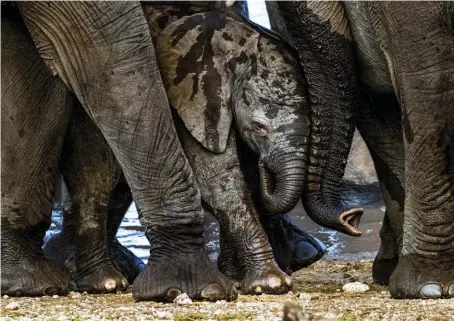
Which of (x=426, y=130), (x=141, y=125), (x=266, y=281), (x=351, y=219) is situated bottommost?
(x=266, y=281)

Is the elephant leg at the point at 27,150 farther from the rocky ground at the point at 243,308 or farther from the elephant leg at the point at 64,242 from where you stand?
the elephant leg at the point at 64,242

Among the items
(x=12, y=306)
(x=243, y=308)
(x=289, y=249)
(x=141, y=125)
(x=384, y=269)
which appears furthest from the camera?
(x=289, y=249)

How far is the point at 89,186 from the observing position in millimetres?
7543

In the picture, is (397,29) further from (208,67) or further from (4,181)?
(4,181)

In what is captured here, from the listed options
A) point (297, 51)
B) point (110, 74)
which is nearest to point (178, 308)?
point (110, 74)

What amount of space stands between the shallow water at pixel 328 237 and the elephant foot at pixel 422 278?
9.51 feet

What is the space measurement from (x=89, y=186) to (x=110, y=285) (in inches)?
20.5

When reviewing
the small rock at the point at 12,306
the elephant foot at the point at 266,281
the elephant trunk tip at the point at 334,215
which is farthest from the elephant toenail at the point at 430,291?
the small rock at the point at 12,306

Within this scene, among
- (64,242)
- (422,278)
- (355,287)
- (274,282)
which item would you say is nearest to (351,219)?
(355,287)

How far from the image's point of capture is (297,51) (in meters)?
7.18

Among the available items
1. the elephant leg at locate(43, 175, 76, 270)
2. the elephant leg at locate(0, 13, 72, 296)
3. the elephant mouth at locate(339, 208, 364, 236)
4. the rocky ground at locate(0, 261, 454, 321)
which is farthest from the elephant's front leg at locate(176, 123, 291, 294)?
the elephant leg at locate(43, 175, 76, 270)

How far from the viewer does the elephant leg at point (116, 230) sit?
313 inches

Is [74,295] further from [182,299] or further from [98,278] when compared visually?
[182,299]

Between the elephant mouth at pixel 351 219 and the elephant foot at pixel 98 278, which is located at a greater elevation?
the elephant mouth at pixel 351 219
